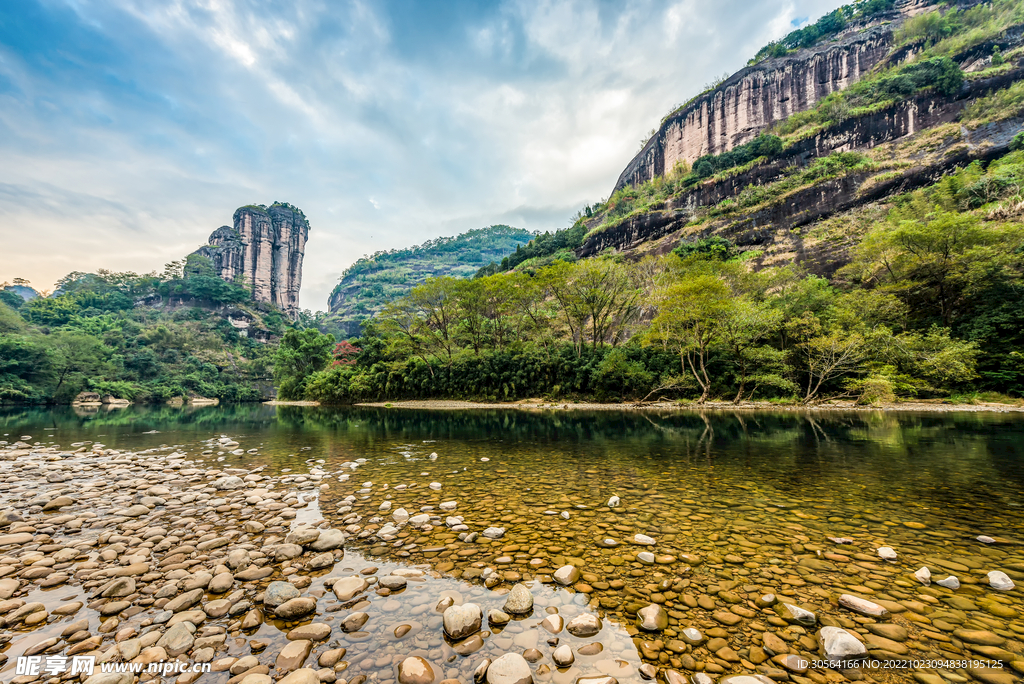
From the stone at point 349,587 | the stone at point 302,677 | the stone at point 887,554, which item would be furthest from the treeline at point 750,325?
the stone at point 302,677

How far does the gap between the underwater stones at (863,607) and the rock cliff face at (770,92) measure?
70.1 metres

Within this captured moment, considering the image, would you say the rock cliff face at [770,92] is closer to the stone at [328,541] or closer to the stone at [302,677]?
the stone at [328,541]

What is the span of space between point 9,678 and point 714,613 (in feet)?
15.4

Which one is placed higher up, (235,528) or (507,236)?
(507,236)

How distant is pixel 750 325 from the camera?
2241 cm

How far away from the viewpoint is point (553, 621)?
2.64 metres

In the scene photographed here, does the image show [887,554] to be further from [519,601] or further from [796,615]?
Answer: [519,601]

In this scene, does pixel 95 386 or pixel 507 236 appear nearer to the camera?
pixel 95 386

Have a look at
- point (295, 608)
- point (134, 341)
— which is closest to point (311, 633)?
point (295, 608)

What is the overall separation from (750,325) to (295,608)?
26.3 metres

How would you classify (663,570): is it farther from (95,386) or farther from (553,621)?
(95,386)

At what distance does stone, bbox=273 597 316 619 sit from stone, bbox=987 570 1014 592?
571cm

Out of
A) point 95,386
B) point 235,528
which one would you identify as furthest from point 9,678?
point 95,386

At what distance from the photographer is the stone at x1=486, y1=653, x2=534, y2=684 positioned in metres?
2.07
